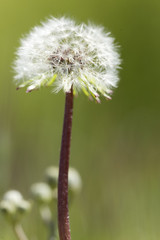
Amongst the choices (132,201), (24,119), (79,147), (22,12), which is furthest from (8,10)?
(132,201)

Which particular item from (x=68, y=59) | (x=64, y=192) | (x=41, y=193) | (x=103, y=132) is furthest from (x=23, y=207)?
(x=103, y=132)

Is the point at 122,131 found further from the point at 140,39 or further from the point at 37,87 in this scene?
the point at 37,87

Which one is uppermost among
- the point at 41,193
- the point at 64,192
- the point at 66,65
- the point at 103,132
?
the point at 103,132

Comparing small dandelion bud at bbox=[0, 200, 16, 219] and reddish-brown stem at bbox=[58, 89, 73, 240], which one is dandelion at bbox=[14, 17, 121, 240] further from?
small dandelion bud at bbox=[0, 200, 16, 219]

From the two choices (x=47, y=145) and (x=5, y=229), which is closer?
(x=5, y=229)

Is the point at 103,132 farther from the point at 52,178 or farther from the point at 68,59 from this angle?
the point at 68,59

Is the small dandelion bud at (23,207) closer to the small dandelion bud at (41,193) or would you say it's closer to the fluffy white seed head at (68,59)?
the small dandelion bud at (41,193)
